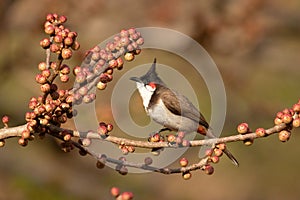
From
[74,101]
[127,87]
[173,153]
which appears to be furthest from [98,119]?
[74,101]

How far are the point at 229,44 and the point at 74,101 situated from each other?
400 centimetres

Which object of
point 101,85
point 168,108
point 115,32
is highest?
point 115,32

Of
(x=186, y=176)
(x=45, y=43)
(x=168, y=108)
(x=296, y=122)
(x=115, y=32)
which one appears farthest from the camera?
(x=115, y=32)

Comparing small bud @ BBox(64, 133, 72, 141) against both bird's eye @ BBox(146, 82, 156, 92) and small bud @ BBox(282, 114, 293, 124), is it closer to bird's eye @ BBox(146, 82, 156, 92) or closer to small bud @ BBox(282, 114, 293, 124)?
small bud @ BBox(282, 114, 293, 124)

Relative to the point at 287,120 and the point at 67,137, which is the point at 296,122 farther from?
the point at 67,137

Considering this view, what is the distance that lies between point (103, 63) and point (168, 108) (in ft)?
6.93

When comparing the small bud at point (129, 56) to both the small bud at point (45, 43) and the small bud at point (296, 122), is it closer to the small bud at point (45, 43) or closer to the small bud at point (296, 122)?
the small bud at point (45, 43)

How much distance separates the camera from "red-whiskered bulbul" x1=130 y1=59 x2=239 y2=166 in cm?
436

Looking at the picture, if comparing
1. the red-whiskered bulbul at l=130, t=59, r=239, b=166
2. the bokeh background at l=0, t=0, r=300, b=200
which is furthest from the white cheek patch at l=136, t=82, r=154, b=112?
the bokeh background at l=0, t=0, r=300, b=200

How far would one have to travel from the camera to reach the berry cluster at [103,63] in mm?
2510

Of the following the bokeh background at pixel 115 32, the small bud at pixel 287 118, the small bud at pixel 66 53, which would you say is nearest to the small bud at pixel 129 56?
the small bud at pixel 66 53

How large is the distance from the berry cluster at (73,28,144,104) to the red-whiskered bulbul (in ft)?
5.78

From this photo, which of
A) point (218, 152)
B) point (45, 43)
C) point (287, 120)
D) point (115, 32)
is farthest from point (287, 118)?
point (115, 32)

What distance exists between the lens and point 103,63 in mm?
2508
